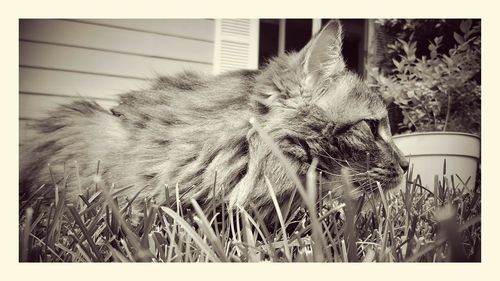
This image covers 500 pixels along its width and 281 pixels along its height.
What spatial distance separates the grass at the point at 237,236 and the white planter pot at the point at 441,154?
0.91ft

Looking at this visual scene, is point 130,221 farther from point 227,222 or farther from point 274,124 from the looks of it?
point 274,124

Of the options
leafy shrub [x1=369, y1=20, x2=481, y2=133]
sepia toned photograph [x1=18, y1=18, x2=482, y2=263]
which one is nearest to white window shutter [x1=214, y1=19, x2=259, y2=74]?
sepia toned photograph [x1=18, y1=18, x2=482, y2=263]

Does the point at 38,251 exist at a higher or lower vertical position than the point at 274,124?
lower

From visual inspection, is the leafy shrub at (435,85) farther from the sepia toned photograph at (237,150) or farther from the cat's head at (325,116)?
the cat's head at (325,116)

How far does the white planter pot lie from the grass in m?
0.28

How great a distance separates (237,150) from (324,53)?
39 cm

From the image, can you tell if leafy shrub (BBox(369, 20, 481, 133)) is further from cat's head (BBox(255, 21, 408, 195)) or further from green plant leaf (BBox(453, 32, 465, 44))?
cat's head (BBox(255, 21, 408, 195))

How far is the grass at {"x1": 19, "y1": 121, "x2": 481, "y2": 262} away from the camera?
0.78 m

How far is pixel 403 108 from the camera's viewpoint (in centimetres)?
191

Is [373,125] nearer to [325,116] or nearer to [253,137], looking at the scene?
[325,116]

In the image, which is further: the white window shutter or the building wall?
the white window shutter

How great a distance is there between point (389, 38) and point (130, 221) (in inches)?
55.3
